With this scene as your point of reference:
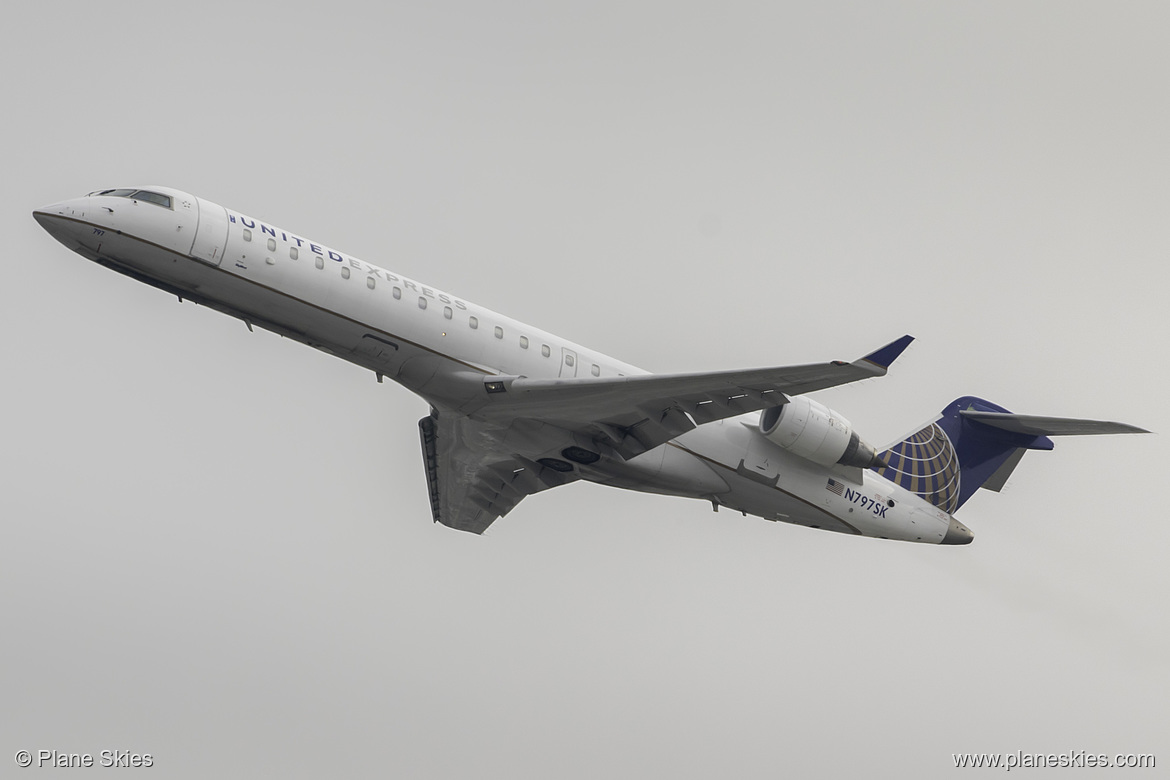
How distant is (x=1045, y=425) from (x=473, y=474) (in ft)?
39.2

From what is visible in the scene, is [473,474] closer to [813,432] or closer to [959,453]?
[813,432]

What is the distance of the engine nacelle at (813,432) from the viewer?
23.3 metres

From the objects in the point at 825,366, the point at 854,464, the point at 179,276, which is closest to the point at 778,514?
the point at 854,464

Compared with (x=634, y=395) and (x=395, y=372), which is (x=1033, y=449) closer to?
(x=634, y=395)

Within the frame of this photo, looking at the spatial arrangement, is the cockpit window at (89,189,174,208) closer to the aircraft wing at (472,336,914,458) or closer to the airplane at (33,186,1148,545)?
the airplane at (33,186,1148,545)

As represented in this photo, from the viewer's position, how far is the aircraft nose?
2625cm

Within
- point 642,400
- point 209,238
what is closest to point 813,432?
point 642,400

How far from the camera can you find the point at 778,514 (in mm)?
24781

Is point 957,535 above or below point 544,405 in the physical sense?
below

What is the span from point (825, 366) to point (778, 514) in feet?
22.8

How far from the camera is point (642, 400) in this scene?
68.7 ft

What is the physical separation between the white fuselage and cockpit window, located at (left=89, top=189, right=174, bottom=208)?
3.8 inches

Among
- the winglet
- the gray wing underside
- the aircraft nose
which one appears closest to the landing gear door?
the gray wing underside

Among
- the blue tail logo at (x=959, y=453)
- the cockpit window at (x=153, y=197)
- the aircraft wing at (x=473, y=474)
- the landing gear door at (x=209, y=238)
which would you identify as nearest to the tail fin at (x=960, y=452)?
the blue tail logo at (x=959, y=453)
